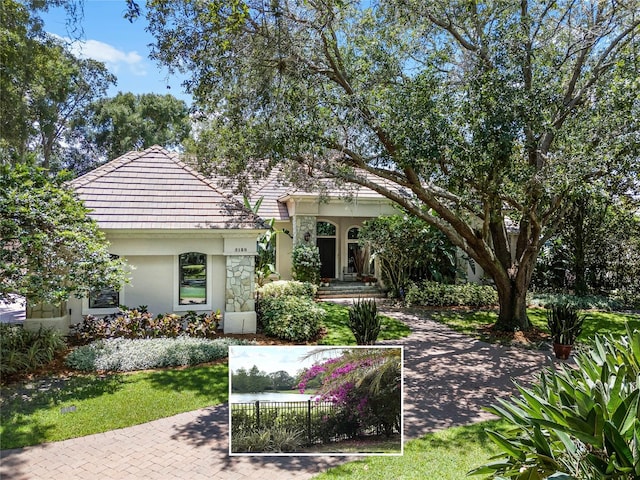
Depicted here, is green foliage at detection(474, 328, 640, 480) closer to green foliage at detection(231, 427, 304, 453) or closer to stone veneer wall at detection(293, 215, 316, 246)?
green foliage at detection(231, 427, 304, 453)

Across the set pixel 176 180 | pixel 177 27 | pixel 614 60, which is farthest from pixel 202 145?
pixel 614 60

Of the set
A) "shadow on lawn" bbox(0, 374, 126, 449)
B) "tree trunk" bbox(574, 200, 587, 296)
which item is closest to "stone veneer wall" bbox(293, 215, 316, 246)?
"shadow on lawn" bbox(0, 374, 126, 449)

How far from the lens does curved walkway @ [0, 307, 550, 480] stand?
14.9ft

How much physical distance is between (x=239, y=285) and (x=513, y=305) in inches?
300

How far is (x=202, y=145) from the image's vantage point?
11.2 meters

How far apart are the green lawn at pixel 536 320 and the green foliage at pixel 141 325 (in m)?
7.19

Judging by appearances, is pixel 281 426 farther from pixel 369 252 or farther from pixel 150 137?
pixel 150 137

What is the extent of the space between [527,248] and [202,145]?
918 centimetres

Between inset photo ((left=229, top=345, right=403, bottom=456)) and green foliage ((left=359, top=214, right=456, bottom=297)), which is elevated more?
green foliage ((left=359, top=214, right=456, bottom=297))

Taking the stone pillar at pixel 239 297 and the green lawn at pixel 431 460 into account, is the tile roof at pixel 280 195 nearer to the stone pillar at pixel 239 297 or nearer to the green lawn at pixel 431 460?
the stone pillar at pixel 239 297

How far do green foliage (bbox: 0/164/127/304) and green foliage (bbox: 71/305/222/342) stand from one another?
213 cm

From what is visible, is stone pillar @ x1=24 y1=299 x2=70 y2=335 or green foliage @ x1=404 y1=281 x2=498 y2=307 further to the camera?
green foliage @ x1=404 y1=281 x2=498 y2=307

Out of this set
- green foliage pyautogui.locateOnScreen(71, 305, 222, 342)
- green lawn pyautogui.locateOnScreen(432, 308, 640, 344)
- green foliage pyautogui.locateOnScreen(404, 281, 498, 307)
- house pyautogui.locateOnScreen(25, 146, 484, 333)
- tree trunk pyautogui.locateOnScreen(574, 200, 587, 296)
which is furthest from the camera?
tree trunk pyautogui.locateOnScreen(574, 200, 587, 296)

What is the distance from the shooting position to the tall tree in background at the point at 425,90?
312 inches
